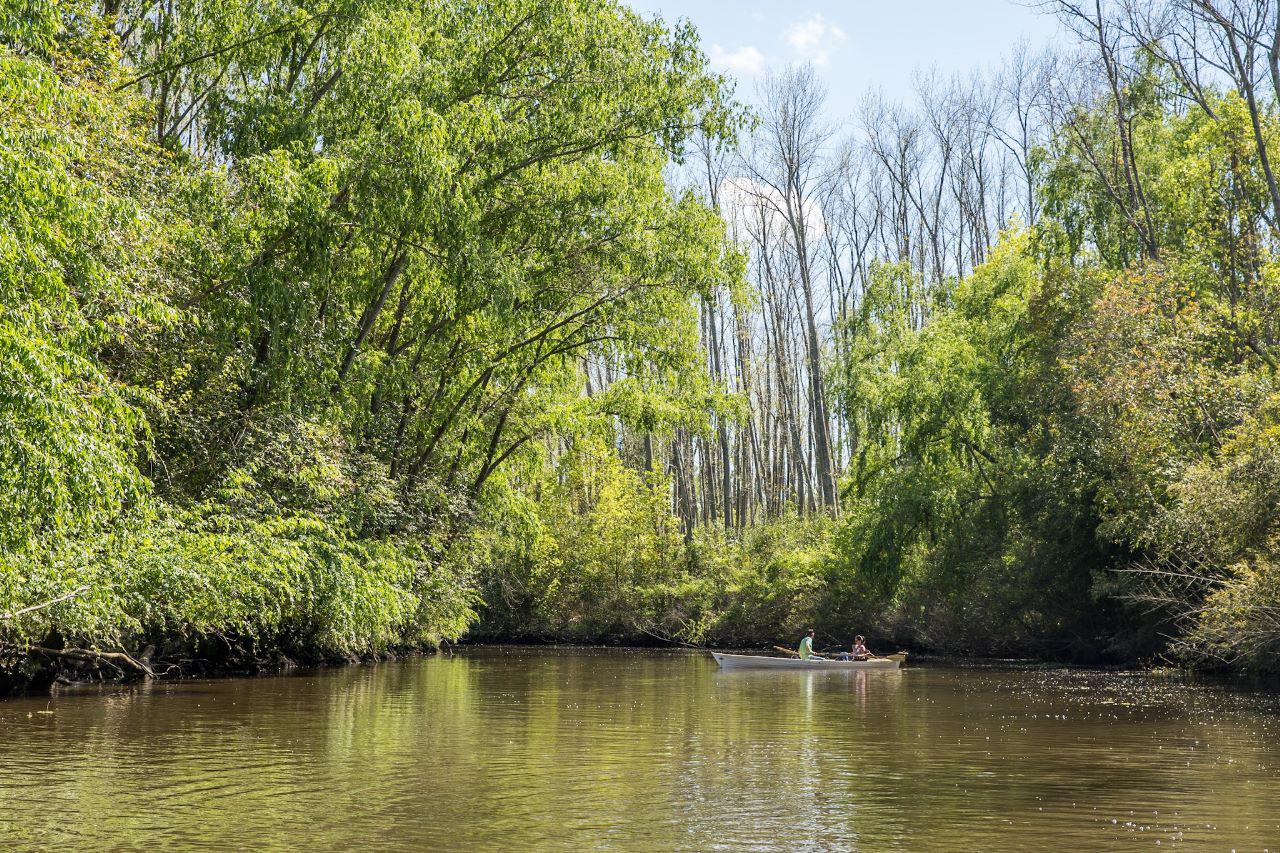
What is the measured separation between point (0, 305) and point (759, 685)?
1598 centimetres

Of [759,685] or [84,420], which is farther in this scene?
[759,685]

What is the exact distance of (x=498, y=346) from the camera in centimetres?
2886

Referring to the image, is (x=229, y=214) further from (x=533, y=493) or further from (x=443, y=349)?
(x=533, y=493)

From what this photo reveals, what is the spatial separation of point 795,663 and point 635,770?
17.2m

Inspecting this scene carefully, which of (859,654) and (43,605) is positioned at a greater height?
(43,605)

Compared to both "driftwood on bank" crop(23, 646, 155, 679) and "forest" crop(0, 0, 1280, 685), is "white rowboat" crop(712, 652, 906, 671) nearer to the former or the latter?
"forest" crop(0, 0, 1280, 685)

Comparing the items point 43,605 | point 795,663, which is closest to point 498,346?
point 795,663

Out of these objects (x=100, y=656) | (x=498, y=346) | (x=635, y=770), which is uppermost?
(x=498, y=346)

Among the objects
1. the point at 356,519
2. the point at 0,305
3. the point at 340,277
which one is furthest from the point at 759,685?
the point at 0,305

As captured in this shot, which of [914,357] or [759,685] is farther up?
[914,357]

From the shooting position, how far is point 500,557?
136 feet

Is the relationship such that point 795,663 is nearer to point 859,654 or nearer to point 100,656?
point 859,654

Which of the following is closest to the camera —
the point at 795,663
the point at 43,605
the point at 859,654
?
the point at 43,605

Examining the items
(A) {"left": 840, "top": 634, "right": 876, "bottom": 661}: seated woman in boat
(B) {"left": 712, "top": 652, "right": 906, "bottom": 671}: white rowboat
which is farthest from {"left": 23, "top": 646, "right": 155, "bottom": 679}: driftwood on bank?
(A) {"left": 840, "top": 634, "right": 876, "bottom": 661}: seated woman in boat
